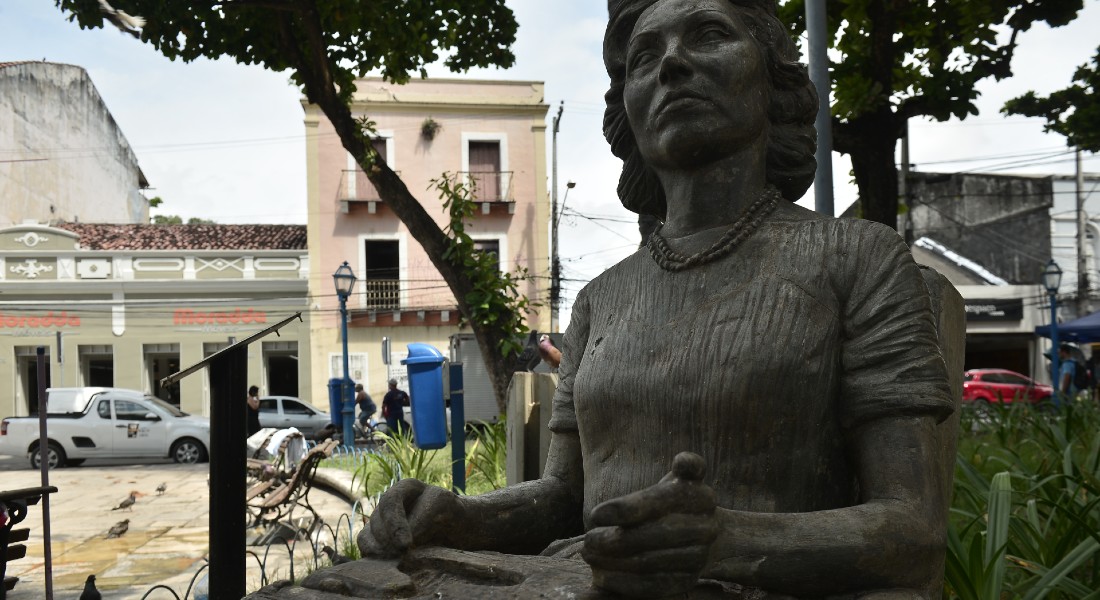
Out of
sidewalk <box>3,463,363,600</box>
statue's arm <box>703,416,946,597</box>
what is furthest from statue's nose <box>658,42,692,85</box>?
sidewalk <box>3,463,363,600</box>

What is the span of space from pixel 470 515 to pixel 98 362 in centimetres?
2469

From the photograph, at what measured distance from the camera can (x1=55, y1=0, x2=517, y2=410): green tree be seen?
7891 millimetres

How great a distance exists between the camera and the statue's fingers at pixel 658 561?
1.27 meters

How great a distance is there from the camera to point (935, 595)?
1.62m

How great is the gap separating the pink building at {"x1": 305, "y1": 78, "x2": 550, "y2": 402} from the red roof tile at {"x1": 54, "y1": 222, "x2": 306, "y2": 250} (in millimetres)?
2132

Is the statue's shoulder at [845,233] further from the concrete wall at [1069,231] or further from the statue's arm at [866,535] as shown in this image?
the concrete wall at [1069,231]

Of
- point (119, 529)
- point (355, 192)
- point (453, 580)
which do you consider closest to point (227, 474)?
point (453, 580)

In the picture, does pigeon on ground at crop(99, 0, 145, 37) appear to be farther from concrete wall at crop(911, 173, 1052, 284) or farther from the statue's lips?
concrete wall at crop(911, 173, 1052, 284)

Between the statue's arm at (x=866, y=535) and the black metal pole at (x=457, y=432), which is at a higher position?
the statue's arm at (x=866, y=535)

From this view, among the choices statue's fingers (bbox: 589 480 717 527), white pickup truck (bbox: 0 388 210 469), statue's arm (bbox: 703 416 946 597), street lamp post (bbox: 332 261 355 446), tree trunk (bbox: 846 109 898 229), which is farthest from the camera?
white pickup truck (bbox: 0 388 210 469)

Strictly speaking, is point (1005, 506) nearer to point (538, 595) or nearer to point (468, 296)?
point (538, 595)

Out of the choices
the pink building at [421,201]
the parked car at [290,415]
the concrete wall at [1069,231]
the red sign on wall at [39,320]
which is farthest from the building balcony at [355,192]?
the concrete wall at [1069,231]

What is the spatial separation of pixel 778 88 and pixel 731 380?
0.66 m

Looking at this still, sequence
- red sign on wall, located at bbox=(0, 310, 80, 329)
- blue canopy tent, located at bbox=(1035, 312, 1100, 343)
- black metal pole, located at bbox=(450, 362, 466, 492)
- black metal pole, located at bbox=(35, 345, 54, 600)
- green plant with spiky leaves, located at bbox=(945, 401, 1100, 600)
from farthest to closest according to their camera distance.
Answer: red sign on wall, located at bbox=(0, 310, 80, 329) < blue canopy tent, located at bbox=(1035, 312, 1100, 343) < black metal pole, located at bbox=(450, 362, 466, 492) < black metal pole, located at bbox=(35, 345, 54, 600) < green plant with spiky leaves, located at bbox=(945, 401, 1100, 600)
